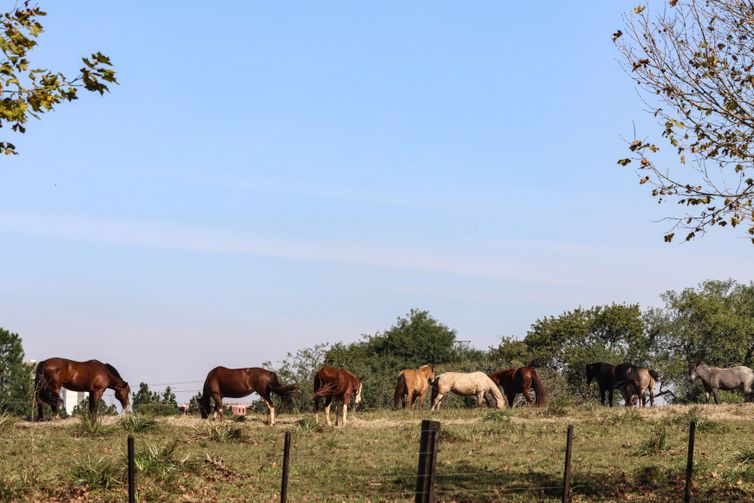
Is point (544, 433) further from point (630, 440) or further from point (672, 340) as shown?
point (672, 340)

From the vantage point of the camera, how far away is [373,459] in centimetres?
2491

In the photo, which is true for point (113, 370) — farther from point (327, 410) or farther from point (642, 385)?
point (642, 385)

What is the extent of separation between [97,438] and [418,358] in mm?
62176

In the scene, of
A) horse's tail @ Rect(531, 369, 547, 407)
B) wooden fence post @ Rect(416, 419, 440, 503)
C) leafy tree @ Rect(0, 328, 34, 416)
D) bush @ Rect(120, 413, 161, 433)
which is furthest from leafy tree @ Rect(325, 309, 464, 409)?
wooden fence post @ Rect(416, 419, 440, 503)

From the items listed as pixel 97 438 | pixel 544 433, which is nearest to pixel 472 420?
pixel 544 433

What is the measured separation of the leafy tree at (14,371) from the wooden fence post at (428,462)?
7684cm

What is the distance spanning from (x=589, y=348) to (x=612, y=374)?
35183 mm

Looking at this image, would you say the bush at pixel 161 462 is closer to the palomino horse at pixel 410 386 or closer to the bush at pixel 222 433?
the bush at pixel 222 433

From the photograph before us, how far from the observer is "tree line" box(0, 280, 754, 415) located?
260 feet

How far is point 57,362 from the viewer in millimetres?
32500

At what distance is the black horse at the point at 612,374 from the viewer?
44.6 metres

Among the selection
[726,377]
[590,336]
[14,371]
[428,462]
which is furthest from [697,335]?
[428,462]

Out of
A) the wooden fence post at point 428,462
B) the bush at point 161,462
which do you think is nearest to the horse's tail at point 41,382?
the bush at point 161,462

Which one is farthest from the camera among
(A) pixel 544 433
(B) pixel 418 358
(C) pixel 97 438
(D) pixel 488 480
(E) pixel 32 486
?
(B) pixel 418 358
